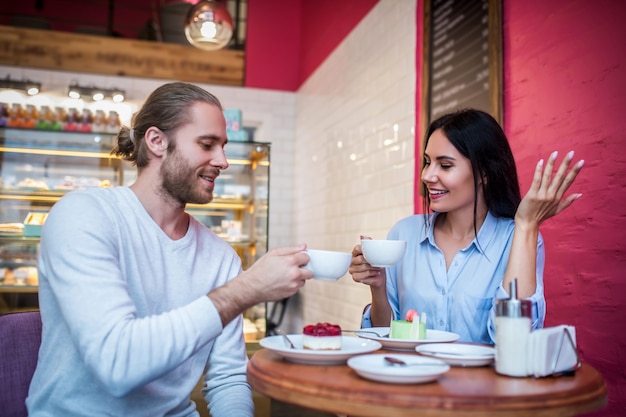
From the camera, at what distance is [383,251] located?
1.51 metres

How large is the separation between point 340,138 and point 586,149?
2839 mm

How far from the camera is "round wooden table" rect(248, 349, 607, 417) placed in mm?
1012

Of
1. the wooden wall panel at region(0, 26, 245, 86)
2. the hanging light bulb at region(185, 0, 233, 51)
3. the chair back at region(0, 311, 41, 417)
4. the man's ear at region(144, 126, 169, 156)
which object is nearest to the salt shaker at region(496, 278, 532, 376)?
the man's ear at region(144, 126, 169, 156)

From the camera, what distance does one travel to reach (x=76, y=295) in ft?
4.14

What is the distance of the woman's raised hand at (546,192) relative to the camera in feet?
4.92

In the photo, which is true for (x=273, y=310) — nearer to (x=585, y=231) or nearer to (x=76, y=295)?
(x=585, y=231)

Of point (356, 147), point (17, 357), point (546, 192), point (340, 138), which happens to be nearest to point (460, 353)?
point (546, 192)

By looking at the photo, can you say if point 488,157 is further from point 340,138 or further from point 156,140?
point 340,138

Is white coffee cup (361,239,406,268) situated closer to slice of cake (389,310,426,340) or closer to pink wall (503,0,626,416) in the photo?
slice of cake (389,310,426,340)

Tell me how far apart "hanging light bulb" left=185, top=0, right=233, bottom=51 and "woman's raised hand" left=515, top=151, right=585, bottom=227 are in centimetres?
295

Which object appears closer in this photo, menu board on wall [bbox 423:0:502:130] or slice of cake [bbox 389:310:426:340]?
slice of cake [bbox 389:310:426:340]

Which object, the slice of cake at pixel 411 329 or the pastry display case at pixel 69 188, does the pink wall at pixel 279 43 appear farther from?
the slice of cake at pixel 411 329

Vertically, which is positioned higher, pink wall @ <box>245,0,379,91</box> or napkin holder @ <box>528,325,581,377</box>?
pink wall @ <box>245,0,379,91</box>

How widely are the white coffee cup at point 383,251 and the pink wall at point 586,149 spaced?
2.93ft
